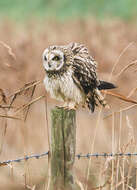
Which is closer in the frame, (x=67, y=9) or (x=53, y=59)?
(x=53, y=59)

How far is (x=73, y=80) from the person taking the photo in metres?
6.09

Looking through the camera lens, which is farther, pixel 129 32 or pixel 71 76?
pixel 129 32

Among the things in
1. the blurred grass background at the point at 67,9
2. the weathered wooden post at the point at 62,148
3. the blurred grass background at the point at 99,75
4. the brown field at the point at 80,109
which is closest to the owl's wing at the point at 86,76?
the brown field at the point at 80,109

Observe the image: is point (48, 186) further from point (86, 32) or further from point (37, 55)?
point (86, 32)

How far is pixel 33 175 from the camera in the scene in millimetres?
8266

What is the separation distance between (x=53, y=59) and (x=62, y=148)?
1.37 meters

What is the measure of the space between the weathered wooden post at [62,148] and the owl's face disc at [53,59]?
1.19m

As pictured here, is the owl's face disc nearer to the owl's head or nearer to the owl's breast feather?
the owl's head

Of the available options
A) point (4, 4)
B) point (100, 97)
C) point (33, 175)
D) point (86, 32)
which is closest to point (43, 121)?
point (33, 175)

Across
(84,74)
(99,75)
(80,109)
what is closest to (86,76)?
(84,74)

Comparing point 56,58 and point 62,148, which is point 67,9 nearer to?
point 56,58

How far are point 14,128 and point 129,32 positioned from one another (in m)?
4.69

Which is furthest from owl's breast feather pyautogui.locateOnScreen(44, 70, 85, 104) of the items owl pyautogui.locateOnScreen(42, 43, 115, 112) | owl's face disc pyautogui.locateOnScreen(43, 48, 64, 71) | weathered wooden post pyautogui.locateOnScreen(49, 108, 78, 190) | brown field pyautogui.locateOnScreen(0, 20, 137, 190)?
weathered wooden post pyautogui.locateOnScreen(49, 108, 78, 190)

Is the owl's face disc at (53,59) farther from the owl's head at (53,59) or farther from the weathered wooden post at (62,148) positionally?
the weathered wooden post at (62,148)
